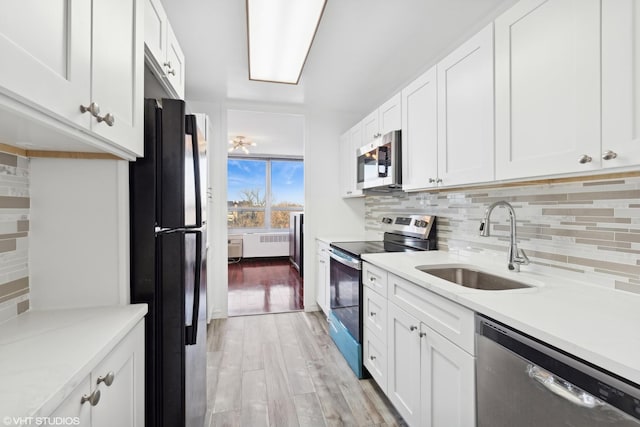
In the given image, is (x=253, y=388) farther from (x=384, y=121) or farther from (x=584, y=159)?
(x=384, y=121)

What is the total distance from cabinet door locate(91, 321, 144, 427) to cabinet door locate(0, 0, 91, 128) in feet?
2.12

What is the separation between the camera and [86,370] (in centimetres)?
67

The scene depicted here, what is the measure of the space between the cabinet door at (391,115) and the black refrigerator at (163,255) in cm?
162

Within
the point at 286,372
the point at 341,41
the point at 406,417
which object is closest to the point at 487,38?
the point at 341,41

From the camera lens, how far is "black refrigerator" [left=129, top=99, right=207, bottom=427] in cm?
111

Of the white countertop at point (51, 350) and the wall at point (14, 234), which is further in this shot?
the wall at point (14, 234)

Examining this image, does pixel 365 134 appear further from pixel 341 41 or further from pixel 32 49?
pixel 32 49

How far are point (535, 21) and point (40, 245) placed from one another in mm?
2064

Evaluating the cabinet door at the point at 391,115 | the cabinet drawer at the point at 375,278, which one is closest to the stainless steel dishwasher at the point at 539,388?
the cabinet drawer at the point at 375,278

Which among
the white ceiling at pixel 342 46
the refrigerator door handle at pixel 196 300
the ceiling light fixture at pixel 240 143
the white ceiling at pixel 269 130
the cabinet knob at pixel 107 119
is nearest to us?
the cabinet knob at pixel 107 119

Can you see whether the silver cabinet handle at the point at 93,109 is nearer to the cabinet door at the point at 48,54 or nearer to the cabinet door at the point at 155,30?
the cabinet door at the point at 48,54

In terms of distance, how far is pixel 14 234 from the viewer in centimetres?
95

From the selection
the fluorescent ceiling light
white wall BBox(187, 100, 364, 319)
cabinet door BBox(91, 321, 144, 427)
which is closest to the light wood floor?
white wall BBox(187, 100, 364, 319)

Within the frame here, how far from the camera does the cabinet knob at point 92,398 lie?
2.25ft
